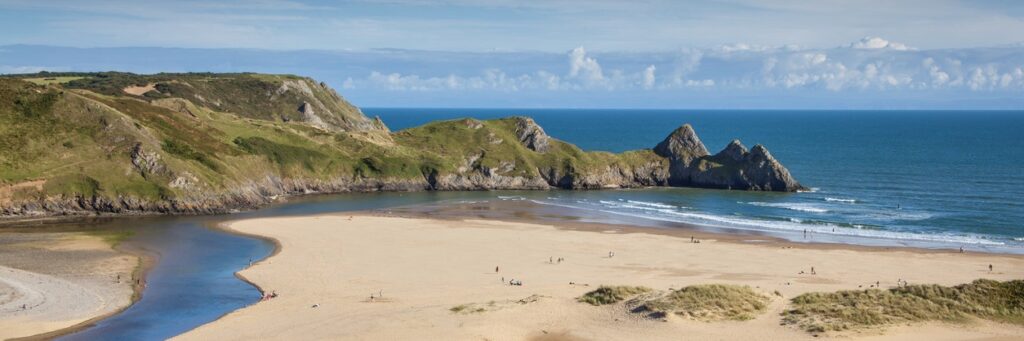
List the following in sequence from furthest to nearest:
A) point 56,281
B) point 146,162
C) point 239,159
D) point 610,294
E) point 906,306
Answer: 1. point 239,159
2. point 146,162
3. point 56,281
4. point 610,294
5. point 906,306

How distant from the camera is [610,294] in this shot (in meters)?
55.2

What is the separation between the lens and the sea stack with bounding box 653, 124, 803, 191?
132375 mm

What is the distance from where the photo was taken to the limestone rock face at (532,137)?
147m

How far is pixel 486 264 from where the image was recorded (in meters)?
73.2

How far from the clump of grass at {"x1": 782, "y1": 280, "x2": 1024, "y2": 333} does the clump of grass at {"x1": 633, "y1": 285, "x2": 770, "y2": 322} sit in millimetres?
2078

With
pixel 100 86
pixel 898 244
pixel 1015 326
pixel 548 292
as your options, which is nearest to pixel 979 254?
pixel 898 244

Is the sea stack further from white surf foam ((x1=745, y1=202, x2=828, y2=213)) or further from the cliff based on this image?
white surf foam ((x1=745, y1=202, x2=828, y2=213))

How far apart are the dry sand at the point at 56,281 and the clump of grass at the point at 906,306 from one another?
41.8 meters

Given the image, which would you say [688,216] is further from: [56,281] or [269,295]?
[56,281]

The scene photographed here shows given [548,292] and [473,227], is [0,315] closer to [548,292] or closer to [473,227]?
[548,292]

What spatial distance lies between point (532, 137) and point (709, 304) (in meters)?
98.8

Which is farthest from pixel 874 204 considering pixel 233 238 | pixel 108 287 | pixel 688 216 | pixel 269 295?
pixel 108 287

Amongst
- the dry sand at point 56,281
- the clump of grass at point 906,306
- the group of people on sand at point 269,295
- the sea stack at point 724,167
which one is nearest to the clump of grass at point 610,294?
the clump of grass at point 906,306

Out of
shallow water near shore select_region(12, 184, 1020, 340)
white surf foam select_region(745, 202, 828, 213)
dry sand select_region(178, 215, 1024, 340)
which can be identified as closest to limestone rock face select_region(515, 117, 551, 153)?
shallow water near shore select_region(12, 184, 1020, 340)
